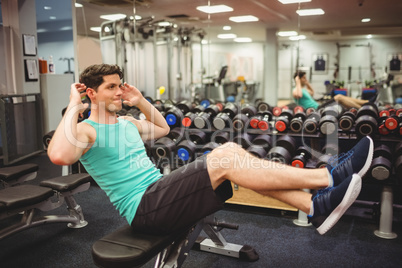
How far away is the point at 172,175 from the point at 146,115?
478 mm

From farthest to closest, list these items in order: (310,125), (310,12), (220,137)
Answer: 1. (310,12)
2. (220,137)
3. (310,125)

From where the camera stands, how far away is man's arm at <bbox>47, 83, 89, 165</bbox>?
126cm

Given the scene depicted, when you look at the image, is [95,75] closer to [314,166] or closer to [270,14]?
[314,166]

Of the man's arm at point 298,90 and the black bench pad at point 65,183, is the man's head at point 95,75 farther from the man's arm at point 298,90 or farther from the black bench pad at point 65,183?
the man's arm at point 298,90

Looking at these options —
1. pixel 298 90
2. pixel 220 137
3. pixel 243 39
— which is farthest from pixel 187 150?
pixel 243 39

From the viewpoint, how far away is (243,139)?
9.41ft

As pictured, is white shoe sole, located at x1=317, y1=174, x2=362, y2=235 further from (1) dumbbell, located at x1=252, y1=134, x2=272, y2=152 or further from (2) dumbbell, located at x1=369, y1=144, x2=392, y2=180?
(1) dumbbell, located at x1=252, y1=134, x2=272, y2=152

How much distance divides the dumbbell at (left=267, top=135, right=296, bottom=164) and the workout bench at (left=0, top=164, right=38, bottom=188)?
1793 mm

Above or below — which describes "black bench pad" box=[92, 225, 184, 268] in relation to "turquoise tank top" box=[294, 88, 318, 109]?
below

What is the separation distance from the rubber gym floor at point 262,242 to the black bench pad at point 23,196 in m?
0.35

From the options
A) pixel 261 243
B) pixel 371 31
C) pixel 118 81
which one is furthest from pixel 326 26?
pixel 118 81

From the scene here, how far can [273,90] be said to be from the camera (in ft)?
25.0

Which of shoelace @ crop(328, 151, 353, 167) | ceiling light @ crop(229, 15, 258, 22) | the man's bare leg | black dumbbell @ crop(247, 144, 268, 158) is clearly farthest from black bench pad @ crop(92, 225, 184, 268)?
ceiling light @ crop(229, 15, 258, 22)

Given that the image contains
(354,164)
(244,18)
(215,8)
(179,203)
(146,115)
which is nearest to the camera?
(179,203)
